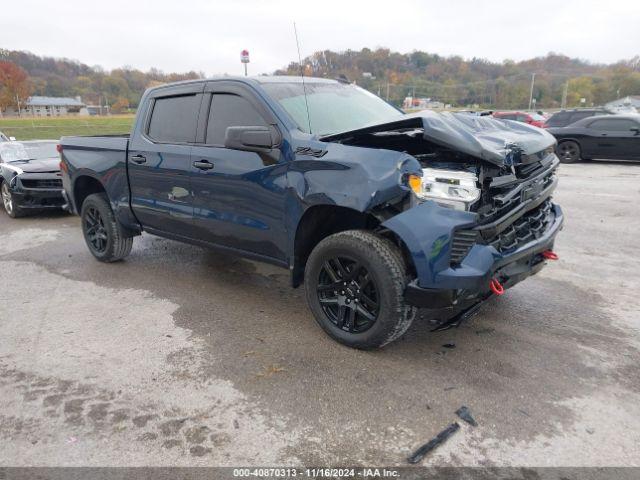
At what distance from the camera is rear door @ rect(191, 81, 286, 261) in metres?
3.73

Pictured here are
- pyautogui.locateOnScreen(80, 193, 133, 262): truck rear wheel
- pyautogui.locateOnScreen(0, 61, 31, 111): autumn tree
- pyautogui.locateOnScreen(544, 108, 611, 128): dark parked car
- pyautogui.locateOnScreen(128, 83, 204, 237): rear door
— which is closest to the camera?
pyautogui.locateOnScreen(128, 83, 204, 237): rear door

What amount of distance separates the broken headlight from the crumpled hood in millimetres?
159

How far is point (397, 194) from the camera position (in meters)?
3.00

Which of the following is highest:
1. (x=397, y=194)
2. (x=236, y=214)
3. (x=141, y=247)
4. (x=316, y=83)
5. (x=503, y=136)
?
(x=316, y=83)

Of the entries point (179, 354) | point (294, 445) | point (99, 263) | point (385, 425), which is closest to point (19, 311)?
point (99, 263)

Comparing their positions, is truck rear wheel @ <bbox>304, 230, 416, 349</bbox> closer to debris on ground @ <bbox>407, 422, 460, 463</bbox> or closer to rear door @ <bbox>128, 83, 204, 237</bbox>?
debris on ground @ <bbox>407, 422, 460, 463</bbox>

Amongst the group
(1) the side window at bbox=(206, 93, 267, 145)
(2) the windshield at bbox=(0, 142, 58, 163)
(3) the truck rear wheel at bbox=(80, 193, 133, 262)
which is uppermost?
(1) the side window at bbox=(206, 93, 267, 145)

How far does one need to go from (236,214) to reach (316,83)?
1.44m

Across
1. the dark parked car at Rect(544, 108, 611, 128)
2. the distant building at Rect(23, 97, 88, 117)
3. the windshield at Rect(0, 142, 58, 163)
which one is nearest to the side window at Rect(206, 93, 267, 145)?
the windshield at Rect(0, 142, 58, 163)

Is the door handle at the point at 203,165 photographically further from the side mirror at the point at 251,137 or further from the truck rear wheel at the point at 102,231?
the truck rear wheel at the point at 102,231

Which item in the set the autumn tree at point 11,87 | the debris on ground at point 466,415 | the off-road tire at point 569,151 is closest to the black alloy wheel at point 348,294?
the debris on ground at point 466,415

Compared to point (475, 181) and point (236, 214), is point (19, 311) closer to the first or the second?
point (236, 214)

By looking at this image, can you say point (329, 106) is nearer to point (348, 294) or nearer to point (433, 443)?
point (348, 294)

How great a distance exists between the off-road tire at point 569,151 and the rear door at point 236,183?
12.5 m
